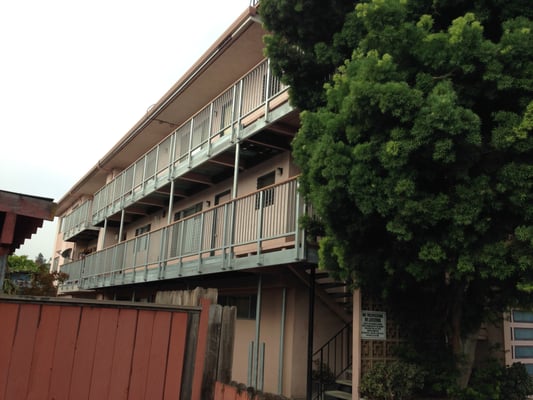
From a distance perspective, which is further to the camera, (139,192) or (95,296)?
(95,296)

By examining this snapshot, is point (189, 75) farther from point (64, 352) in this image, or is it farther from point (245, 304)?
point (64, 352)

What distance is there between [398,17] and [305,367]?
296 inches

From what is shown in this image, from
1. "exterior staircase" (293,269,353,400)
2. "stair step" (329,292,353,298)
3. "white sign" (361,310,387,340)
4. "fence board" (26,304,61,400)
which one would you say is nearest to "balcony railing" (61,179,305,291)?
"exterior staircase" (293,269,353,400)

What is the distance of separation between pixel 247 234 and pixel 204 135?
4.72 metres

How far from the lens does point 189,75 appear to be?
1466 centimetres

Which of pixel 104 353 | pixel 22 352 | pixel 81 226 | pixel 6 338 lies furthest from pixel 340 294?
pixel 81 226

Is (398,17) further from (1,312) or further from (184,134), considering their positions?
(184,134)

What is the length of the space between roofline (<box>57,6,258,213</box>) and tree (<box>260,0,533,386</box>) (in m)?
5.97

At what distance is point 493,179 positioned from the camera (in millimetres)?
5574

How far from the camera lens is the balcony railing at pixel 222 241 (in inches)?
367

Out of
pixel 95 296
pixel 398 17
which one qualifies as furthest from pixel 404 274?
pixel 95 296

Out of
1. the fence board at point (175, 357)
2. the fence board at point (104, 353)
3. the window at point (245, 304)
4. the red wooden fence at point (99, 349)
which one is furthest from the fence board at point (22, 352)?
the window at point (245, 304)

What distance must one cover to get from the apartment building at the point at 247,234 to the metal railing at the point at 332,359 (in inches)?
1.0

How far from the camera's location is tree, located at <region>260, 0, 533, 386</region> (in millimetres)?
5242
